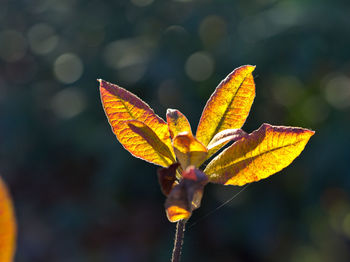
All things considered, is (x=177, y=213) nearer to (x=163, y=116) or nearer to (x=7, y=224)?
(x=7, y=224)

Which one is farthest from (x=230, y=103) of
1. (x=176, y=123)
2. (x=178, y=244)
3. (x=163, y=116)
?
(x=163, y=116)

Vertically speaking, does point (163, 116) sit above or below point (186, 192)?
below

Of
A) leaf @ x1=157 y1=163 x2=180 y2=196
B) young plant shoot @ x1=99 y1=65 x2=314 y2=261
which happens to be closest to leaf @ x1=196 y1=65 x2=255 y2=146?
young plant shoot @ x1=99 y1=65 x2=314 y2=261

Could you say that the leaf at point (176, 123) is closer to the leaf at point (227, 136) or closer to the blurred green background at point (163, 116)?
the leaf at point (227, 136)

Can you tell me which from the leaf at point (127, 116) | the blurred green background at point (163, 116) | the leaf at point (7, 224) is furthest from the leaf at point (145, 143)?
the blurred green background at point (163, 116)

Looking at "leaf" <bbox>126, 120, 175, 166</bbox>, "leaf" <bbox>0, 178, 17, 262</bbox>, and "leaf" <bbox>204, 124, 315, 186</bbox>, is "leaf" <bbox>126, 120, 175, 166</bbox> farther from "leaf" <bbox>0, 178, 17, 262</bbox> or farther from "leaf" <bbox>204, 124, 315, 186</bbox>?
"leaf" <bbox>0, 178, 17, 262</bbox>
